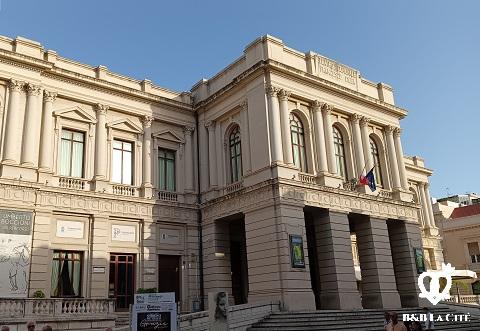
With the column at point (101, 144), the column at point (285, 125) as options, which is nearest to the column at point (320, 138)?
the column at point (285, 125)

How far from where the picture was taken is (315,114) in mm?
25172

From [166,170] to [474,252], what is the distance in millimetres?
33788

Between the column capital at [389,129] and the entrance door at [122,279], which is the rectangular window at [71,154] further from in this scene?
the column capital at [389,129]

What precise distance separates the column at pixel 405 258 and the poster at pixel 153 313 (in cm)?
1885

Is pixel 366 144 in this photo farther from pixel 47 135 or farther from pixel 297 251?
pixel 47 135

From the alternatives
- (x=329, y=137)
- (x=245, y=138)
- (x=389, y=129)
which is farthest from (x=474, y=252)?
(x=245, y=138)

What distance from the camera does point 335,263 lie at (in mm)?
22531

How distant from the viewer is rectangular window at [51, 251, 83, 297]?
Answer: 20891 millimetres

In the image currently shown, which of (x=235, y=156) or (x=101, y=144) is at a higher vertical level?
(x=101, y=144)

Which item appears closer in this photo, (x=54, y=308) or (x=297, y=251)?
(x=54, y=308)

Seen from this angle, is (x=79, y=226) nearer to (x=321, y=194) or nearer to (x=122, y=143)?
(x=122, y=143)

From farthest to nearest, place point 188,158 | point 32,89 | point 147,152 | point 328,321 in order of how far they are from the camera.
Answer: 1. point 188,158
2. point 147,152
3. point 32,89
4. point 328,321

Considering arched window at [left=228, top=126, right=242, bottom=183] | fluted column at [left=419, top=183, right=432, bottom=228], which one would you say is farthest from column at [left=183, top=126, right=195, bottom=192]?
fluted column at [left=419, top=183, right=432, bottom=228]

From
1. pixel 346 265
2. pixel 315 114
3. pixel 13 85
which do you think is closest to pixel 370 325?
pixel 346 265
